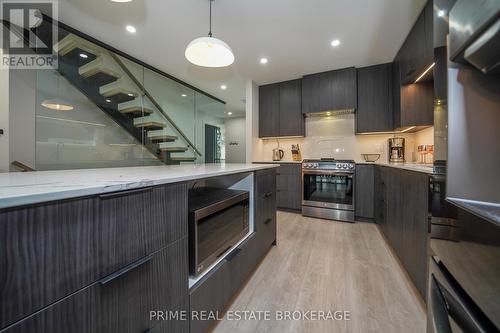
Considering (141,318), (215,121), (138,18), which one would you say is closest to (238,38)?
(138,18)

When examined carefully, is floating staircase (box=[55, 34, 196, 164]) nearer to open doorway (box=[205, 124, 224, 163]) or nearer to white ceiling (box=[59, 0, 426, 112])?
white ceiling (box=[59, 0, 426, 112])

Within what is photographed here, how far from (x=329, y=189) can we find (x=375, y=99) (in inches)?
65.7

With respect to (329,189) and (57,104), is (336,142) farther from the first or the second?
(57,104)

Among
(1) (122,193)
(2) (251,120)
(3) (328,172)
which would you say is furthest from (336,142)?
(1) (122,193)

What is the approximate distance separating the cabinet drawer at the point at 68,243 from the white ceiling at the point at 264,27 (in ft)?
7.23

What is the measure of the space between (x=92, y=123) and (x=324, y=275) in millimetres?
3568

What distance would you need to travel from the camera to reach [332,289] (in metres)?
1.52

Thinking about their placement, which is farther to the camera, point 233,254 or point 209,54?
point 209,54

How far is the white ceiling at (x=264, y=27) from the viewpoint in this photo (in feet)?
6.43

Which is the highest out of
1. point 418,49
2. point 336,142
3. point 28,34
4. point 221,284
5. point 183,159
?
point 28,34

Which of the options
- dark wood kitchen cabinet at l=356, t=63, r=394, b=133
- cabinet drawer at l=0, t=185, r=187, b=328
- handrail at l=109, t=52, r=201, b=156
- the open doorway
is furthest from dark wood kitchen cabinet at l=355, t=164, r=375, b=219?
the open doorway

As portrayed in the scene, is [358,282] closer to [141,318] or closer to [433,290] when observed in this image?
[433,290]

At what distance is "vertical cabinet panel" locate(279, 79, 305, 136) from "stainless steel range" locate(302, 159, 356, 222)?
792mm

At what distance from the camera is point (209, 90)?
4.58 m
